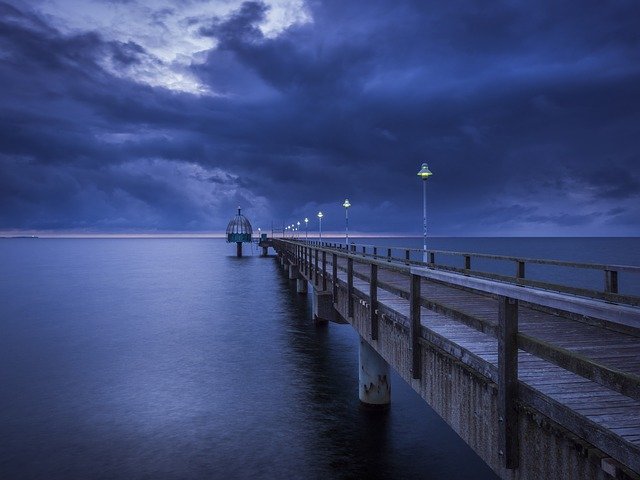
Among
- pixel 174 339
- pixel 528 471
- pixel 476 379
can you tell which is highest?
pixel 476 379

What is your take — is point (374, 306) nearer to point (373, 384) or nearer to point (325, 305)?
point (325, 305)

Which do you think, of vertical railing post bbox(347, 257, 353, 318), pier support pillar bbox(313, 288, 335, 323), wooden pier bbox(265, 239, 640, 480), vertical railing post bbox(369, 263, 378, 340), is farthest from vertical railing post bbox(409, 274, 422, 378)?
pier support pillar bbox(313, 288, 335, 323)

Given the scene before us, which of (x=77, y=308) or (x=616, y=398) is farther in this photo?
(x=77, y=308)

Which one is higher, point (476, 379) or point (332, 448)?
point (476, 379)

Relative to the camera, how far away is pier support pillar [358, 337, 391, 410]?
611 inches

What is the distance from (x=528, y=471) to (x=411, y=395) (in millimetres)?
13664

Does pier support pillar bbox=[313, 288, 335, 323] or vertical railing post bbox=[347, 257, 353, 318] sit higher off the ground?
vertical railing post bbox=[347, 257, 353, 318]

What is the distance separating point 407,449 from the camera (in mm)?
13539

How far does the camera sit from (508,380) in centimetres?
430

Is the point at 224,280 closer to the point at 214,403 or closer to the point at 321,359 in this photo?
the point at 321,359

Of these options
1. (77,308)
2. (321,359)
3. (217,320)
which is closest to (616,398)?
(321,359)

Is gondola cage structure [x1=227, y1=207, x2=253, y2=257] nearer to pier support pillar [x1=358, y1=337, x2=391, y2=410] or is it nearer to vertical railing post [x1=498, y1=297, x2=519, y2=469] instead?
pier support pillar [x1=358, y1=337, x2=391, y2=410]

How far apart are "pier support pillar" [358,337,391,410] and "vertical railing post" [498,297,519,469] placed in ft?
36.2

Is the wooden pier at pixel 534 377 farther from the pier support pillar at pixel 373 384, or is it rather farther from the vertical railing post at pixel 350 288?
the pier support pillar at pixel 373 384
